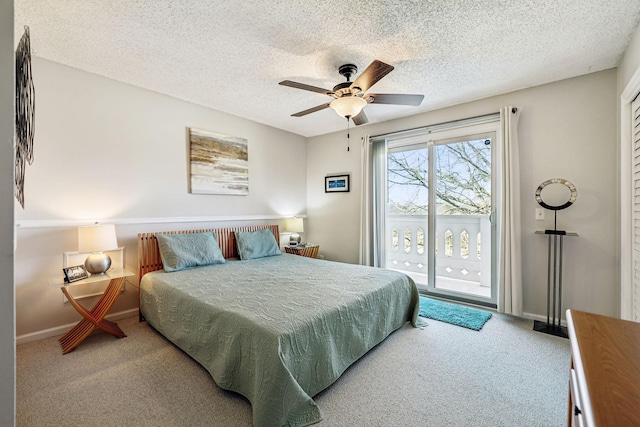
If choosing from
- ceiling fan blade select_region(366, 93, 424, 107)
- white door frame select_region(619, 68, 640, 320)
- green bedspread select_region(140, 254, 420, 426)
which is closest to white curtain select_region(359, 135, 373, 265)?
green bedspread select_region(140, 254, 420, 426)

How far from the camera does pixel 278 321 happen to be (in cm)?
169

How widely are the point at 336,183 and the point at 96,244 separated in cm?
335

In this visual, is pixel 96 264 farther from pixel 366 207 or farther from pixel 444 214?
pixel 444 214

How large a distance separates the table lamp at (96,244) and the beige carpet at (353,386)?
68 cm

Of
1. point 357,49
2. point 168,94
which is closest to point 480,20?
point 357,49

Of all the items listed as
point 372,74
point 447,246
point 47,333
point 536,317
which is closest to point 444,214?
point 447,246

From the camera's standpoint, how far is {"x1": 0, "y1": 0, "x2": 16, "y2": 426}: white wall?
0.66 metres

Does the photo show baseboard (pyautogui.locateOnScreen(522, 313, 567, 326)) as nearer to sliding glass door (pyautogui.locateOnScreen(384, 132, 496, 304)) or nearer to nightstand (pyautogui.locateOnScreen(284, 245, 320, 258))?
sliding glass door (pyautogui.locateOnScreen(384, 132, 496, 304))

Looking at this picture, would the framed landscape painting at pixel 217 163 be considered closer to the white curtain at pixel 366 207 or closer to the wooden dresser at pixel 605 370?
the white curtain at pixel 366 207

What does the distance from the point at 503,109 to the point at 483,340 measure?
2.48 metres

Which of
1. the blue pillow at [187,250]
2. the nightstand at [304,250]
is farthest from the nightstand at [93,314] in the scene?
the nightstand at [304,250]

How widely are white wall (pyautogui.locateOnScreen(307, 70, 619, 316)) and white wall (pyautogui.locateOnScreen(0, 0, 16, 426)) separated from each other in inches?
152

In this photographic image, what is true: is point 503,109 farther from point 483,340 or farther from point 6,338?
point 6,338

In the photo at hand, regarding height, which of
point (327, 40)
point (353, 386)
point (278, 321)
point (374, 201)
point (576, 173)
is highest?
point (327, 40)
